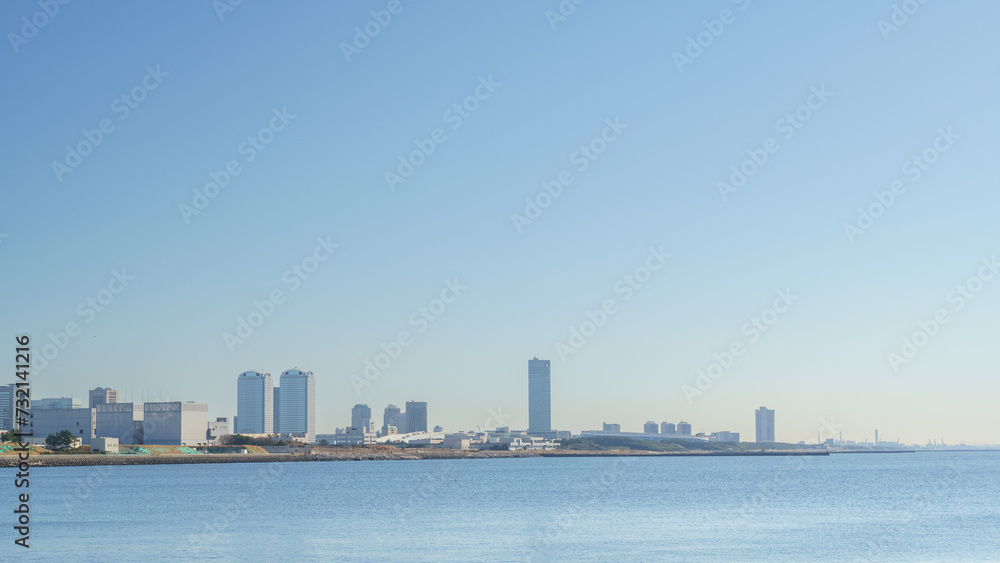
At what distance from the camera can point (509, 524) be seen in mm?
42812

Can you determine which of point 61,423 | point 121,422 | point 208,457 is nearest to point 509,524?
point 208,457

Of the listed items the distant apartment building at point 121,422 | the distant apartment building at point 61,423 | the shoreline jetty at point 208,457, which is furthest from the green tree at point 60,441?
the distant apartment building at point 121,422

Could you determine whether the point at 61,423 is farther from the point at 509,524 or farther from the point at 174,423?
the point at 509,524

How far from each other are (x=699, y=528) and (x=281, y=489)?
3789 centimetres

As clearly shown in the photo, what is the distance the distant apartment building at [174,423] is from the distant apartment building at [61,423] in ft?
37.3

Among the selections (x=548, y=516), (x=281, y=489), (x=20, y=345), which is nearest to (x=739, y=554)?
(x=548, y=516)

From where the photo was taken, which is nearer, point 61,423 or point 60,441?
point 60,441

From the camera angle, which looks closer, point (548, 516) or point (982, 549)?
point (982, 549)

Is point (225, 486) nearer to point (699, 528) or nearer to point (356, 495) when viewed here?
point (356, 495)

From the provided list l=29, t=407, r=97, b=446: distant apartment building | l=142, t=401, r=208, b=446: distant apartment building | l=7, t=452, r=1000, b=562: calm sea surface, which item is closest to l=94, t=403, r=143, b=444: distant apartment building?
l=142, t=401, r=208, b=446: distant apartment building

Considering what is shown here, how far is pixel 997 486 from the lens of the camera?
254ft

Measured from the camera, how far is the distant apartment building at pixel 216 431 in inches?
7136

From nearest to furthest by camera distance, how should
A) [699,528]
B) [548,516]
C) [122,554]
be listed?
[122,554]
[699,528]
[548,516]

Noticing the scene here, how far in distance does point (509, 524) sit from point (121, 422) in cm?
15213
